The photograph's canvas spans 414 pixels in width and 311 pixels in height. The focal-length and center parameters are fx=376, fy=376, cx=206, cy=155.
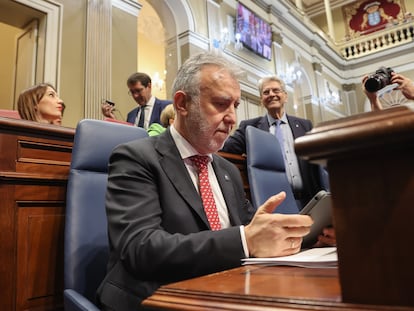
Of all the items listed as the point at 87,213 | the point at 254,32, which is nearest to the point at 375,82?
the point at 87,213

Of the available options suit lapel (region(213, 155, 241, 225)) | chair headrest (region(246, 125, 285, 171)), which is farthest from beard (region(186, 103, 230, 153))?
chair headrest (region(246, 125, 285, 171))

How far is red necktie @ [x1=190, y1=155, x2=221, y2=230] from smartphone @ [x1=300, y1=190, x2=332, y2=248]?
0.24m

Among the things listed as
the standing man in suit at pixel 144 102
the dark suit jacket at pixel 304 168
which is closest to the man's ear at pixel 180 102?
the dark suit jacket at pixel 304 168

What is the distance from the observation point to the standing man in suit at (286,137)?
2.32 meters

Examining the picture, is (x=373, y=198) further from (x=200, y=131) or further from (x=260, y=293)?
(x=200, y=131)

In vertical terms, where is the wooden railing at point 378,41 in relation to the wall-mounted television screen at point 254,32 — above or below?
above

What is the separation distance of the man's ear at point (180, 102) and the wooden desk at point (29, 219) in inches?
20.5

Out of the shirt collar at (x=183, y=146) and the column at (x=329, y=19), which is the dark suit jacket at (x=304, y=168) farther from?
the column at (x=329, y=19)

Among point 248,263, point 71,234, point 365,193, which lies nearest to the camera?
point 365,193

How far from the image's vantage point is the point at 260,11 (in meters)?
7.06

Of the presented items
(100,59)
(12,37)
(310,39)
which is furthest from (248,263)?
(310,39)

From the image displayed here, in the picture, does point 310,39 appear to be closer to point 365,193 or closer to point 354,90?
point 354,90

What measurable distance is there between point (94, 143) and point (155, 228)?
0.47 metres

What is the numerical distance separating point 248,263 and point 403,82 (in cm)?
135
